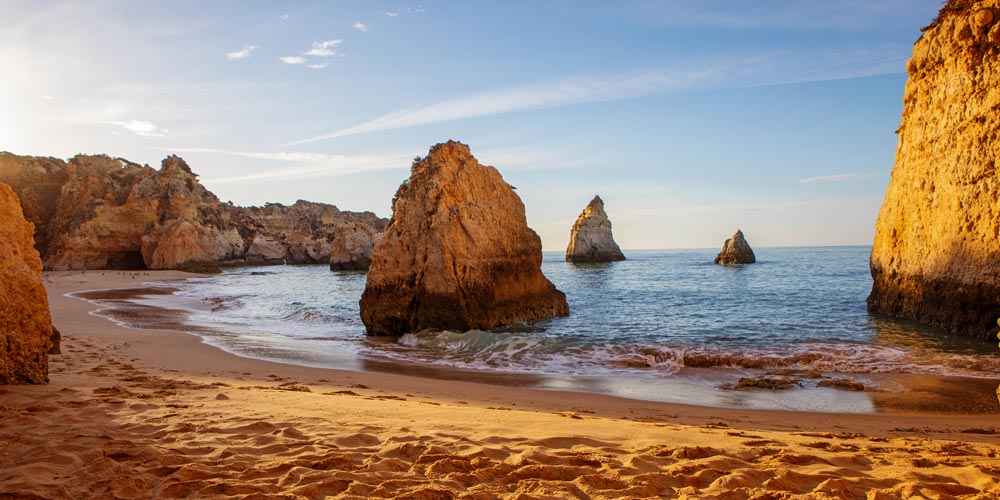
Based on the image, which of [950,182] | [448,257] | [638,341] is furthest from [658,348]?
[950,182]

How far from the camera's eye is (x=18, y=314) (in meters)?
5.90

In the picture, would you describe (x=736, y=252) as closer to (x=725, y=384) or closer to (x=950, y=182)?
(x=950, y=182)

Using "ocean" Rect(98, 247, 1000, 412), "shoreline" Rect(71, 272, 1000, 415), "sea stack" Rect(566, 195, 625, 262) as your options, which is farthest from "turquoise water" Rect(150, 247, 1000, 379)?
"sea stack" Rect(566, 195, 625, 262)

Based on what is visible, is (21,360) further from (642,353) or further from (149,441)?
(642,353)

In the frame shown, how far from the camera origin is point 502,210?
16.4 m

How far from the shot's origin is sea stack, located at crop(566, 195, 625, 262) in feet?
205

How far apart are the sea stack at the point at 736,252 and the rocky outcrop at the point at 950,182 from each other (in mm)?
38362

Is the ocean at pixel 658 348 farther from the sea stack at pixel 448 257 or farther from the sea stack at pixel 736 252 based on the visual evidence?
the sea stack at pixel 736 252

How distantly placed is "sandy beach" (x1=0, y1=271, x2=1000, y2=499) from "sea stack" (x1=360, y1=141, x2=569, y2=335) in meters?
7.45

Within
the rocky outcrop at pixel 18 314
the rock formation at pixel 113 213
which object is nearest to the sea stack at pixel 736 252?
the rock formation at pixel 113 213

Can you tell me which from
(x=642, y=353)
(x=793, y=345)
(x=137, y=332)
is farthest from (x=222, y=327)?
(x=793, y=345)

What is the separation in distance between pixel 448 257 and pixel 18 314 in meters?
9.18

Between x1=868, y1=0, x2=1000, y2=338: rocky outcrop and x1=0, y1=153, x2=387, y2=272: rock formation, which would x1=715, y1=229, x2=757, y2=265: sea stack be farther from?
x1=0, y1=153, x2=387, y2=272: rock formation

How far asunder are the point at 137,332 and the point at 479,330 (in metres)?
7.65
